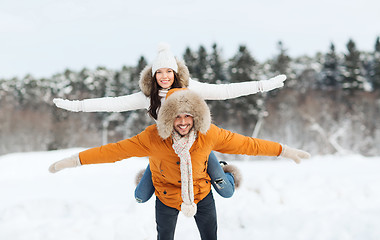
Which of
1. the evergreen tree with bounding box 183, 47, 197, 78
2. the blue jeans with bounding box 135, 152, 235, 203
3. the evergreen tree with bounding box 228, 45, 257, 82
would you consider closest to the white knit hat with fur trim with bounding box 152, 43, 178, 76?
the blue jeans with bounding box 135, 152, 235, 203

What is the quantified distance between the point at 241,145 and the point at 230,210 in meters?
2.65

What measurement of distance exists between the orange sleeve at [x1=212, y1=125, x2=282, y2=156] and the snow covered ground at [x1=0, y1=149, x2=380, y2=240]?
79.6 inches

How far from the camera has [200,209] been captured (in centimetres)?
247

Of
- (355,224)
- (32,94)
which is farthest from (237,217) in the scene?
(32,94)

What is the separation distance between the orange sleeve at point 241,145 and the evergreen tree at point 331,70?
2565cm

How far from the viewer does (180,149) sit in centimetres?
208

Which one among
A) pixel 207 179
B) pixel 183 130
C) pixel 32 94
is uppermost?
pixel 32 94

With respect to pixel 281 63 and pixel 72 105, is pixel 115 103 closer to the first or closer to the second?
pixel 72 105

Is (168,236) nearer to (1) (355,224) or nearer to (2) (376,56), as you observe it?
(1) (355,224)

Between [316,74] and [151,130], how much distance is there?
27670 mm

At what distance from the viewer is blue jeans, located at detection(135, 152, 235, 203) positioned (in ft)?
7.84

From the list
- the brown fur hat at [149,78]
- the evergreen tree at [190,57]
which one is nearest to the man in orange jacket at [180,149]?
the brown fur hat at [149,78]

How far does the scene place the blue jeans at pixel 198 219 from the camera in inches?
95.2

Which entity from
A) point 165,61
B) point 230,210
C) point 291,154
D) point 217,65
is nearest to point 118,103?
point 165,61
